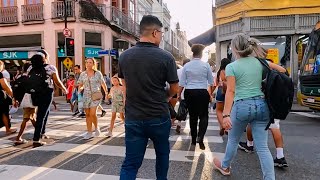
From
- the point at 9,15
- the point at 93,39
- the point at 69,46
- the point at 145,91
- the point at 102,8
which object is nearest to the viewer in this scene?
the point at 145,91

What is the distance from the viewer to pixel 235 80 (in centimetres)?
397

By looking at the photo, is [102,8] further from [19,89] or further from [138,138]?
[138,138]

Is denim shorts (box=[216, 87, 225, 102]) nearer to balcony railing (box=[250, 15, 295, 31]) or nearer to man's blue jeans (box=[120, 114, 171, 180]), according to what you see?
man's blue jeans (box=[120, 114, 171, 180])

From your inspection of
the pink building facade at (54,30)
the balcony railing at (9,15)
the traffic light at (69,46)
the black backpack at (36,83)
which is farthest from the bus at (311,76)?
the balcony railing at (9,15)

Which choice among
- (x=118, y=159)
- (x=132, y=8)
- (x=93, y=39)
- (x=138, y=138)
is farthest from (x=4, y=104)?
(x=132, y=8)

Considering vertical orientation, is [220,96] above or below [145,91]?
below

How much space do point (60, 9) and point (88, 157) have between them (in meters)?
21.4

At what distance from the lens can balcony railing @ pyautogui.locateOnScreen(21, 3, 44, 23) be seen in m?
25.5

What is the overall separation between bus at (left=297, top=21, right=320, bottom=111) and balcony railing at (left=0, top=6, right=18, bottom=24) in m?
21.4

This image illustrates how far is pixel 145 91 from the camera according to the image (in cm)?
329

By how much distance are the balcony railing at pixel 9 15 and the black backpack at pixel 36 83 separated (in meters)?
21.5

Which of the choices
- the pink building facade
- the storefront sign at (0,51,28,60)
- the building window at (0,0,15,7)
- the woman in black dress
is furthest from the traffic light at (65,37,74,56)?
the woman in black dress

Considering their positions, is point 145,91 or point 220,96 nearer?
point 145,91

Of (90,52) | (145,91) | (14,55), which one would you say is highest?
(90,52)
